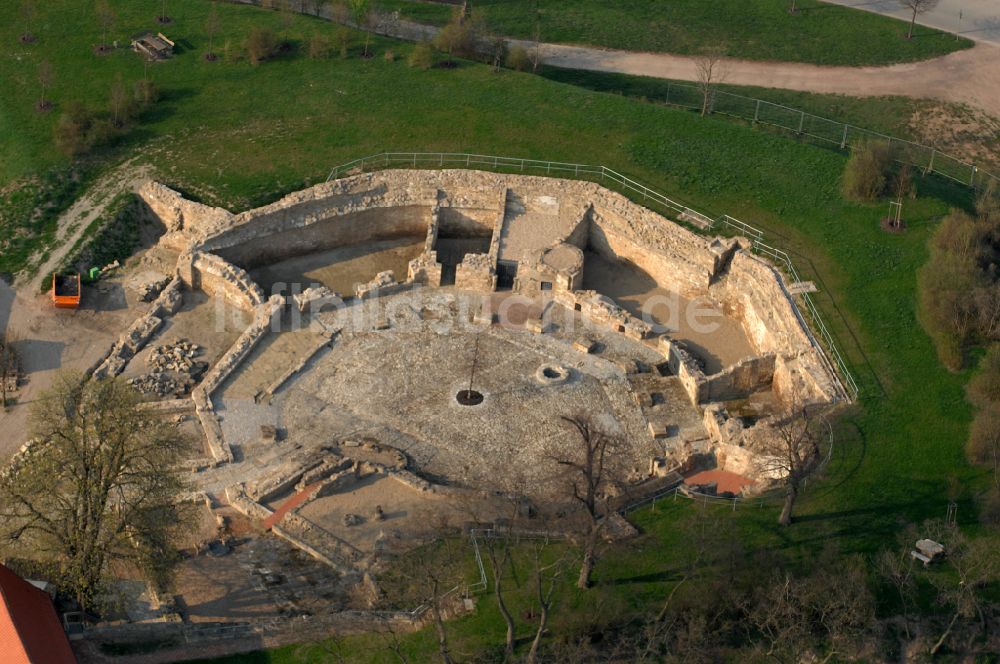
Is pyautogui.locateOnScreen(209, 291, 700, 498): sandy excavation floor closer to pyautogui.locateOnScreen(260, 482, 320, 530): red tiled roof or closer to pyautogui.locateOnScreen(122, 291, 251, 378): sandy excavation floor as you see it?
pyautogui.locateOnScreen(122, 291, 251, 378): sandy excavation floor

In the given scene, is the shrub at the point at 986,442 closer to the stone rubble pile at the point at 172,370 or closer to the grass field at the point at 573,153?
the grass field at the point at 573,153

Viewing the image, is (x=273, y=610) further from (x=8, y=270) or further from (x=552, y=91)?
(x=552, y=91)

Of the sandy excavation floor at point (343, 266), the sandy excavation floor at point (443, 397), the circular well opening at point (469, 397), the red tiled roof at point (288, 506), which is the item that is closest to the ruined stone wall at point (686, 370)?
the sandy excavation floor at point (443, 397)

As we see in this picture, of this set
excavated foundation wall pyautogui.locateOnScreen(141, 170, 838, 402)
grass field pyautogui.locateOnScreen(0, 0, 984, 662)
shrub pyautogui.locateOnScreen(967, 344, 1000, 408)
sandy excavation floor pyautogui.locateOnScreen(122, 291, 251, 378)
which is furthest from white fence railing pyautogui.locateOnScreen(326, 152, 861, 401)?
sandy excavation floor pyautogui.locateOnScreen(122, 291, 251, 378)

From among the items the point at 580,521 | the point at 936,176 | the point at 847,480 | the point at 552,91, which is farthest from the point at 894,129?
the point at 580,521

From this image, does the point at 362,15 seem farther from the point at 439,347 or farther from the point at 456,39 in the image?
the point at 439,347
